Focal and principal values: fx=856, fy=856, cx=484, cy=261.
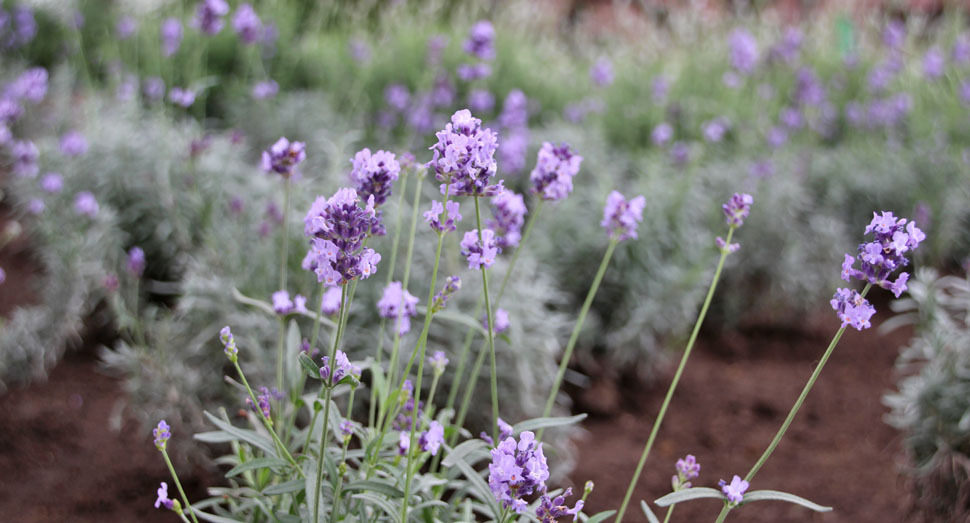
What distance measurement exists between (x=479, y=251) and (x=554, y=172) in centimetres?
28

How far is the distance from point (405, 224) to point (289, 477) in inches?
52.0

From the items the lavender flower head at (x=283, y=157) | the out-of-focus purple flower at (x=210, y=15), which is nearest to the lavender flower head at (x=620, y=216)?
the lavender flower head at (x=283, y=157)

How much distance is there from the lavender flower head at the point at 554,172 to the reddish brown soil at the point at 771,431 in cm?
115

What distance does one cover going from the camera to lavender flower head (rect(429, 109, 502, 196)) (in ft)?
3.86

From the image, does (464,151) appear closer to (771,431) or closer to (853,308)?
(853,308)

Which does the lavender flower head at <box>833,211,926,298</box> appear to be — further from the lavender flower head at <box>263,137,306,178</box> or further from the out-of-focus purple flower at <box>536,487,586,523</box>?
the lavender flower head at <box>263,137,306,178</box>

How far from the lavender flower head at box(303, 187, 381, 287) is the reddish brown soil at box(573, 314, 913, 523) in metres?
1.47

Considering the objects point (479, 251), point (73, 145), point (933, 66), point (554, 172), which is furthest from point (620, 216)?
point (933, 66)

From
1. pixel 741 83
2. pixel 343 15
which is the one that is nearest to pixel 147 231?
pixel 741 83

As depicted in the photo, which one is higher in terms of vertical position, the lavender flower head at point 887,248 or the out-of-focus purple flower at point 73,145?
the out-of-focus purple flower at point 73,145

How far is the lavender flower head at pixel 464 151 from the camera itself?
3.86 feet

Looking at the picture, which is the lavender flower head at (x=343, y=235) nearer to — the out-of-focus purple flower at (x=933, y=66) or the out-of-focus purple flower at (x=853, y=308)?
the out-of-focus purple flower at (x=853, y=308)

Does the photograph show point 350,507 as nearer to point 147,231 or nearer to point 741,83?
point 147,231

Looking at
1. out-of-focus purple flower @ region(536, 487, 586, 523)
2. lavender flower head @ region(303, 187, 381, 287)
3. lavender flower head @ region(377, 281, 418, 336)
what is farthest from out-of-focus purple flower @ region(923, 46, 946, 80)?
lavender flower head @ region(303, 187, 381, 287)
